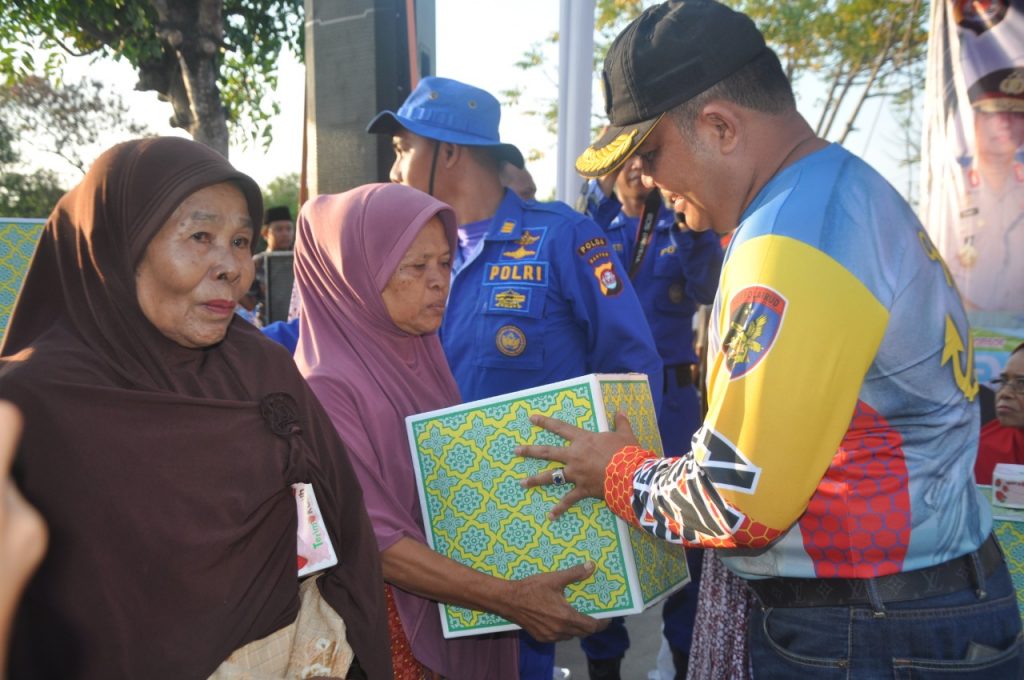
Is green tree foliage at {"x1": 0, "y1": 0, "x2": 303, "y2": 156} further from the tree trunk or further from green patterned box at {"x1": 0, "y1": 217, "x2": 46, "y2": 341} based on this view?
green patterned box at {"x1": 0, "y1": 217, "x2": 46, "y2": 341}

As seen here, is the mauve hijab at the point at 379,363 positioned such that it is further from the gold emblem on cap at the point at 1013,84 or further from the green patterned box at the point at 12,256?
the gold emblem on cap at the point at 1013,84

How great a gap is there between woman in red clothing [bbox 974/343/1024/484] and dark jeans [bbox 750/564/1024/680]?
2.84 metres

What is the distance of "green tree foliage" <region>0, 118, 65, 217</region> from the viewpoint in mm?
23516

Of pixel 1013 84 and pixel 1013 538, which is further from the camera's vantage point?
pixel 1013 84

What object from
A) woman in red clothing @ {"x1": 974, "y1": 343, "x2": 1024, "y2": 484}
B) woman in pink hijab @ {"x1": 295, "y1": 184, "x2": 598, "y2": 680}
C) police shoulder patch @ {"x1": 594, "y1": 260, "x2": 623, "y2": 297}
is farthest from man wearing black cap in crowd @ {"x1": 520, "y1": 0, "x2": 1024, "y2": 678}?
woman in red clothing @ {"x1": 974, "y1": 343, "x2": 1024, "y2": 484}

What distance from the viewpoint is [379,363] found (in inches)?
90.4

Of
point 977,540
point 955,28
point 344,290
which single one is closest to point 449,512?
point 344,290

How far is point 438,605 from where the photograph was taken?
217 cm

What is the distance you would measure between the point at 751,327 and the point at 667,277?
2858mm

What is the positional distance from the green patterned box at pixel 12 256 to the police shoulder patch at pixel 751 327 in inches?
83.1

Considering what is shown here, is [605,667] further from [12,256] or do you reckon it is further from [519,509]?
[12,256]

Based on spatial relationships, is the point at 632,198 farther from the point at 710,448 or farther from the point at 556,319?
the point at 710,448

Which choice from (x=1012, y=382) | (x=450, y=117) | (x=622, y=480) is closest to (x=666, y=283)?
(x=450, y=117)

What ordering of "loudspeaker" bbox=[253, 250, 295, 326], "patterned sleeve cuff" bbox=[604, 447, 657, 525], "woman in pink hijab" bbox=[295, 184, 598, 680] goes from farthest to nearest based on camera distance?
"loudspeaker" bbox=[253, 250, 295, 326], "woman in pink hijab" bbox=[295, 184, 598, 680], "patterned sleeve cuff" bbox=[604, 447, 657, 525]
